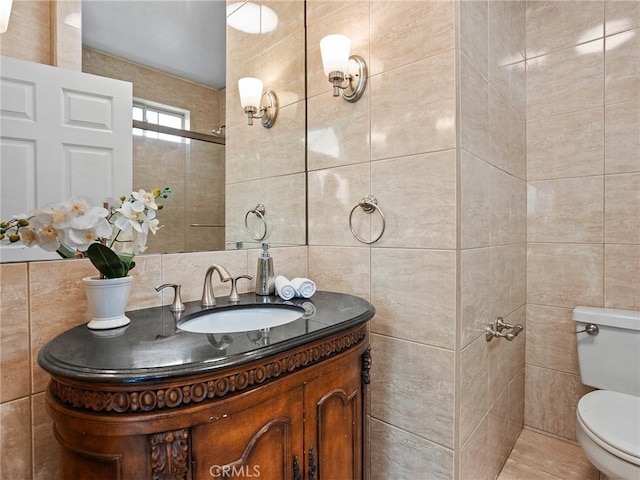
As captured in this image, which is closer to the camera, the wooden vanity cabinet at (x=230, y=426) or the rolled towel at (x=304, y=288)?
the wooden vanity cabinet at (x=230, y=426)

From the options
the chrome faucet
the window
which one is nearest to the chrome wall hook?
the chrome faucet

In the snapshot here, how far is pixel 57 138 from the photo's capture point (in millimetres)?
950

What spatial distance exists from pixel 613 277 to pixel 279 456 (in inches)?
66.4

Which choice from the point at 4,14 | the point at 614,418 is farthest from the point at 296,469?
the point at 4,14

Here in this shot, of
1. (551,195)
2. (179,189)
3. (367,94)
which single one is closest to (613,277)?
(551,195)

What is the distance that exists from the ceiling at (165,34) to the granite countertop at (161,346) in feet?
2.67

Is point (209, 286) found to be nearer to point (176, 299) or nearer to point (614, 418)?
point (176, 299)

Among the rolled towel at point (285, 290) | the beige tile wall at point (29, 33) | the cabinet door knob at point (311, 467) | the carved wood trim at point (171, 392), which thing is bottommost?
the cabinet door knob at point (311, 467)

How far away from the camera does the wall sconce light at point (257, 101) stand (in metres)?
1.52

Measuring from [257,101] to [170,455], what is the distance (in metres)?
1.37

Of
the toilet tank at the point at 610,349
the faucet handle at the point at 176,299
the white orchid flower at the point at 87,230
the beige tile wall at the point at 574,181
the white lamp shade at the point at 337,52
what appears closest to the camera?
the white orchid flower at the point at 87,230

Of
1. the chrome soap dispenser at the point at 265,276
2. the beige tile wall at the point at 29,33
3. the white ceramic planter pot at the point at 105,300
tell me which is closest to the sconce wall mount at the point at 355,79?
the chrome soap dispenser at the point at 265,276

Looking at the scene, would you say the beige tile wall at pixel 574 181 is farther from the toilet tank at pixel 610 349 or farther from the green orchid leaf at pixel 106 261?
the green orchid leaf at pixel 106 261

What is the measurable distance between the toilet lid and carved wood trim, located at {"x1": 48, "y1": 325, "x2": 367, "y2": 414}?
1.15 m
